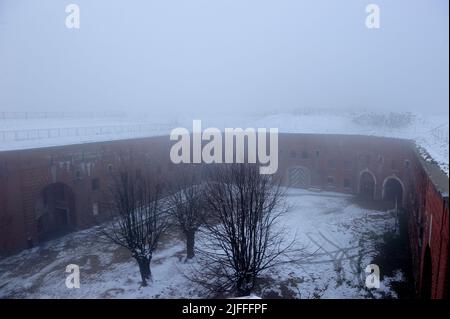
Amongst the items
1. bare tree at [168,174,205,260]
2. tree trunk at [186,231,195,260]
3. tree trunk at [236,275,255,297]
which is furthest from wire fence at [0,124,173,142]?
tree trunk at [236,275,255,297]

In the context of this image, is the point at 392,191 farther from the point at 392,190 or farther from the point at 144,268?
the point at 144,268

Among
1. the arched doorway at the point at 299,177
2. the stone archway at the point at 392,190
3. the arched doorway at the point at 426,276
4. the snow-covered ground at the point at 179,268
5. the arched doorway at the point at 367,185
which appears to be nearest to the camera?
the arched doorway at the point at 426,276

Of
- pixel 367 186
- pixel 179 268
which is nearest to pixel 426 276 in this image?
pixel 179 268

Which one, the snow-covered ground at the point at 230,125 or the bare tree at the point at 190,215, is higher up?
the snow-covered ground at the point at 230,125

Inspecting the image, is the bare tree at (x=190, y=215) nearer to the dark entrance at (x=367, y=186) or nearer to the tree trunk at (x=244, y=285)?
the tree trunk at (x=244, y=285)

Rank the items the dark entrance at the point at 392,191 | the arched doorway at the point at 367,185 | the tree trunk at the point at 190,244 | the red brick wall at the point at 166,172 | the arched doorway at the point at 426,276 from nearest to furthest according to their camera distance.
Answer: the arched doorway at the point at 426,276 < the red brick wall at the point at 166,172 < the tree trunk at the point at 190,244 < the dark entrance at the point at 392,191 < the arched doorway at the point at 367,185

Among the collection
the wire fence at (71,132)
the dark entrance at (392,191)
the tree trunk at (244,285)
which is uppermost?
the wire fence at (71,132)

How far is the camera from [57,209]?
18516mm

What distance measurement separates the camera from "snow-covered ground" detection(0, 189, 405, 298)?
460 inches

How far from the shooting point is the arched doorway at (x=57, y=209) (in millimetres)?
17750

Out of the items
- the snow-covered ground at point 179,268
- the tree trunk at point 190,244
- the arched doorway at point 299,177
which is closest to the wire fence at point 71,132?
the snow-covered ground at point 179,268

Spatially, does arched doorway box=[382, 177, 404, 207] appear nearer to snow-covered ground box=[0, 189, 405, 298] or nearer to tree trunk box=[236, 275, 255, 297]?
snow-covered ground box=[0, 189, 405, 298]

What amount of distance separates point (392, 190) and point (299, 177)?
7432mm
